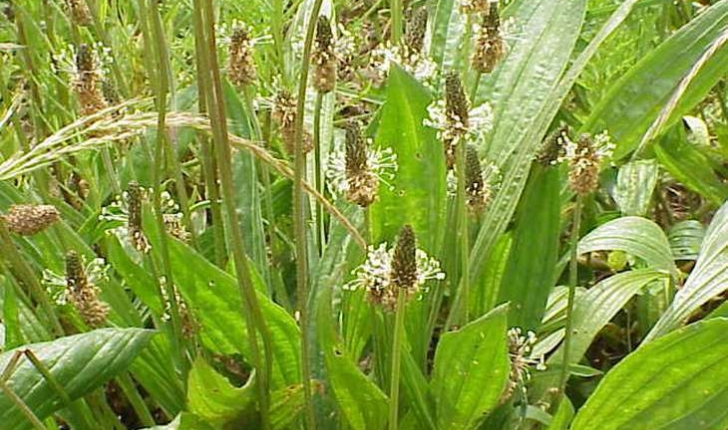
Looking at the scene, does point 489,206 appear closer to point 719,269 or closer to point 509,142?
point 509,142

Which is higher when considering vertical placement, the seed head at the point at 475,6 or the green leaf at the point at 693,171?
the seed head at the point at 475,6

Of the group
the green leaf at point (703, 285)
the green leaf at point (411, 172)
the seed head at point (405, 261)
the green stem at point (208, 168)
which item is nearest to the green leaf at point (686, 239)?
the green leaf at point (703, 285)

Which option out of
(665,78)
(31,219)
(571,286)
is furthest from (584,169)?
(31,219)

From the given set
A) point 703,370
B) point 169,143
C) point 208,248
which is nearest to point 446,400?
point 703,370

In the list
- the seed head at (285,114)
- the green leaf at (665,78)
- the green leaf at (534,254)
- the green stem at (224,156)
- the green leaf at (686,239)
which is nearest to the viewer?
the green stem at (224,156)

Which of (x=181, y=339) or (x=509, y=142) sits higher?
(x=509, y=142)

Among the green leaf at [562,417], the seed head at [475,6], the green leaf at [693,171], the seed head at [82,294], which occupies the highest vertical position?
the seed head at [475,6]

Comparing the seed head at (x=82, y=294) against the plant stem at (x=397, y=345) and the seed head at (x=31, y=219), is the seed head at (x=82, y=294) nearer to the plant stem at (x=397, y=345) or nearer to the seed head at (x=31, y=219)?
the seed head at (x=31, y=219)

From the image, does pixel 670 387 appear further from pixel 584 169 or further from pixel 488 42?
pixel 488 42

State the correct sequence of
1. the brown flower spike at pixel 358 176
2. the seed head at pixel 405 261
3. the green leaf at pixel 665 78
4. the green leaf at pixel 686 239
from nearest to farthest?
the seed head at pixel 405 261, the brown flower spike at pixel 358 176, the green leaf at pixel 665 78, the green leaf at pixel 686 239
